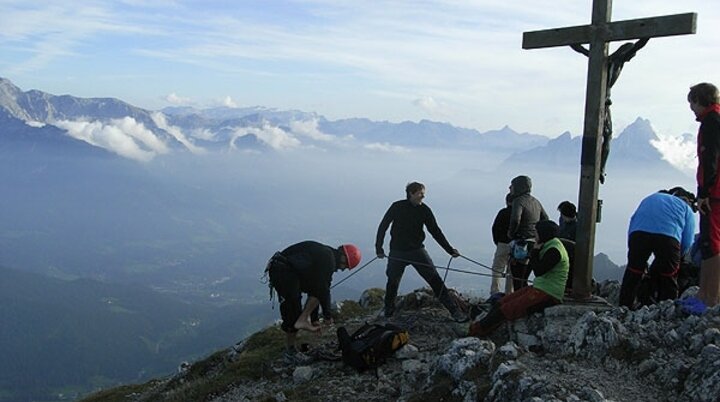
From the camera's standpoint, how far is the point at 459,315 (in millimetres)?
11688

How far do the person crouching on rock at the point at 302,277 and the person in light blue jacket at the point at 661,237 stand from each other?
4633 millimetres

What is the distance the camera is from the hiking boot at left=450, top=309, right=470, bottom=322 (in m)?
11.4

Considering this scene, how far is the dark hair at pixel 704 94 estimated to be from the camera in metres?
8.23

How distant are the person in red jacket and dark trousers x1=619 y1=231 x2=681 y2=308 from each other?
0.74 metres

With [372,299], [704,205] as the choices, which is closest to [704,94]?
[704,205]

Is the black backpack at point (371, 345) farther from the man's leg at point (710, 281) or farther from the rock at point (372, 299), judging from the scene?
the rock at point (372, 299)

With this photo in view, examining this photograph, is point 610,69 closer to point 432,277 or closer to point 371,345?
point 432,277

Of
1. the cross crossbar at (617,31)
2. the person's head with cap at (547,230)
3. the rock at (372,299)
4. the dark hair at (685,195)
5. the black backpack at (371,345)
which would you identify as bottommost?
the rock at (372,299)

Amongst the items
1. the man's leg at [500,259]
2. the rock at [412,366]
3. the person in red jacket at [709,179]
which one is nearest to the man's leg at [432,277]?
the man's leg at [500,259]

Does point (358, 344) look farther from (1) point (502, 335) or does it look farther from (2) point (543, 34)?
(2) point (543, 34)

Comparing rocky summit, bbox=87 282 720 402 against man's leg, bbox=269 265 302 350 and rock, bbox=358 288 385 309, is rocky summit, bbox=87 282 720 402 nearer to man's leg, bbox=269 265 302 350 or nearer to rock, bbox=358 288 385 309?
man's leg, bbox=269 265 302 350

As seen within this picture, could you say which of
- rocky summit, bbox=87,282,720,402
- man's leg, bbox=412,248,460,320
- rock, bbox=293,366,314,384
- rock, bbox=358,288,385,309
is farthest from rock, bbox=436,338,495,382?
rock, bbox=358,288,385,309

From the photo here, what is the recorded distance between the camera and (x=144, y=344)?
196m

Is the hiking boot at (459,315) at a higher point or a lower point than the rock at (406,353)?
higher
